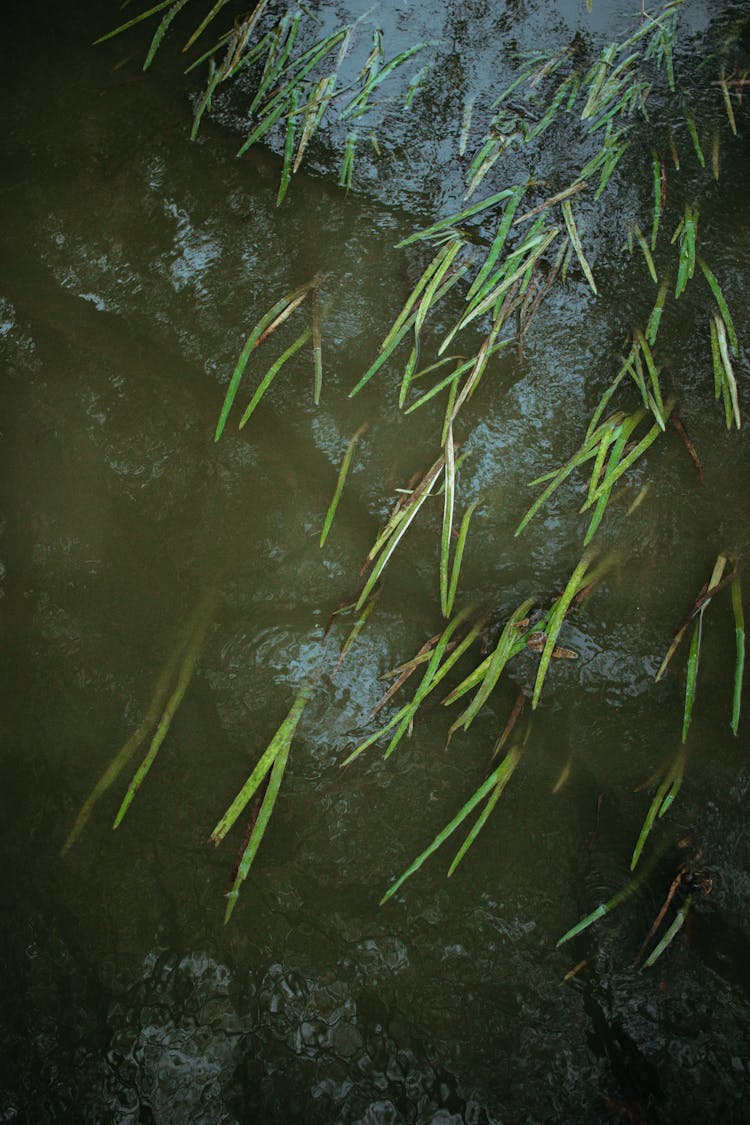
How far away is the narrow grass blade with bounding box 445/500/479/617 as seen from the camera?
1.42m

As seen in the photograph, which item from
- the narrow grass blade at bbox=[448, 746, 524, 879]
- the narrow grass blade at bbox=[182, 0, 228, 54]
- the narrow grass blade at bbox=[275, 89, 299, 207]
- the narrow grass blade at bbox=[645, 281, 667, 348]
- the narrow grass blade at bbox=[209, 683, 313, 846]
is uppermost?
the narrow grass blade at bbox=[182, 0, 228, 54]

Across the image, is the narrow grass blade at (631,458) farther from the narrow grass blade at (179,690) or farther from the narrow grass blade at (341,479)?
the narrow grass blade at (179,690)

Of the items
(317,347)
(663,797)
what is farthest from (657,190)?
(663,797)

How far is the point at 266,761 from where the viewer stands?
1355 mm

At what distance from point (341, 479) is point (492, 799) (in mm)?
698

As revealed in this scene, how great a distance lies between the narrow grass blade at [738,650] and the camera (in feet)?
4.35

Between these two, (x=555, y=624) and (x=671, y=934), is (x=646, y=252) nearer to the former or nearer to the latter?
(x=555, y=624)

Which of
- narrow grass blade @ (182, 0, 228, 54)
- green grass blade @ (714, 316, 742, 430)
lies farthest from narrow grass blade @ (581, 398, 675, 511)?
narrow grass blade @ (182, 0, 228, 54)

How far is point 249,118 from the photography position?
191cm

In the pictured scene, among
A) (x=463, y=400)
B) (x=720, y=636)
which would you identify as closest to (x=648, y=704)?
(x=720, y=636)

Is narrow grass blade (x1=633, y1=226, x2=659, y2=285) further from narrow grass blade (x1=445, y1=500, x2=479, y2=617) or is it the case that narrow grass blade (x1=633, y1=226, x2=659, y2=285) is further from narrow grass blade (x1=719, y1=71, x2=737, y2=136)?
narrow grass blade (x1=445, y1=500, x2=479, y2=617)

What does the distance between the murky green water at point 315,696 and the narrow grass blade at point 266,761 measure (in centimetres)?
4

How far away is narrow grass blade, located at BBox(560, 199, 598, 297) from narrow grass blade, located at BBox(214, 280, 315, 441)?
59 cm

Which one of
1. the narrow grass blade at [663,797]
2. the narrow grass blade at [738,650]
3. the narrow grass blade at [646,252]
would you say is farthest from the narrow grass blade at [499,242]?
the narrow grass blade at [663,797]
